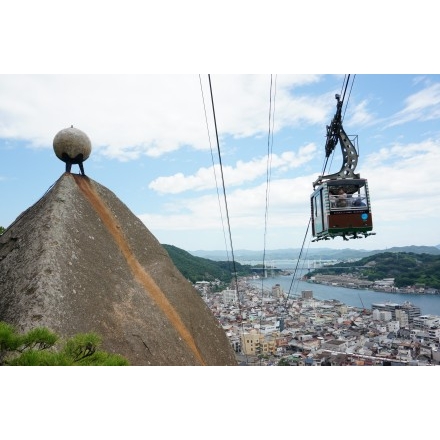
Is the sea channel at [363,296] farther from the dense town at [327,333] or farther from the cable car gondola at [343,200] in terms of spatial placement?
the cable car gondola at [343,200]

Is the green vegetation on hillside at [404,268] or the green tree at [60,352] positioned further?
→ the green vegetation on hillside at [404,268]

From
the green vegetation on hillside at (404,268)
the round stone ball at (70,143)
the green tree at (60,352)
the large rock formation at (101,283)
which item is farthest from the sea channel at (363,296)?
the green tree at (60,352)

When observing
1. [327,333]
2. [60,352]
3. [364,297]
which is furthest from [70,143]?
[364,297]

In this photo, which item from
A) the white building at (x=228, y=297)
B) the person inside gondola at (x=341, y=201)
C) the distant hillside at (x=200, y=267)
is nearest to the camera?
the person inside gondola at (x=341, y=201)

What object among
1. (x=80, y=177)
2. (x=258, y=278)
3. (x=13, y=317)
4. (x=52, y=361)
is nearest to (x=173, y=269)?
(x=80, y=177)

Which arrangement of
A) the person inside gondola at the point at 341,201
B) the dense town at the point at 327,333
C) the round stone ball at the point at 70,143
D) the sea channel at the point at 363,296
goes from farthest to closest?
1. the sea channel at the point at 363,296
2. the dense town at the point at 327,333
3. the person inside gondola at the point at 341,201
4. the round stone ball at the point at 70,143

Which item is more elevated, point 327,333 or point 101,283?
point 101,283

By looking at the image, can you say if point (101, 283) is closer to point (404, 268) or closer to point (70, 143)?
point (70, 143)

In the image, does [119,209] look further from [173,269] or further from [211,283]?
[211,283]
